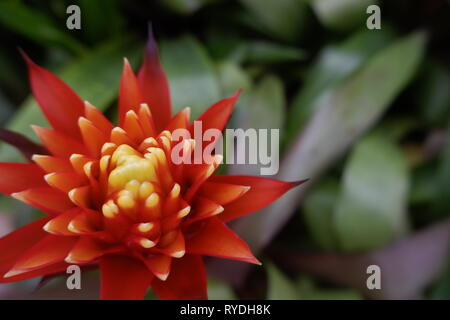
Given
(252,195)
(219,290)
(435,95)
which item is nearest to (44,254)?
(252,195)

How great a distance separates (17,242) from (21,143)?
0.63 feet

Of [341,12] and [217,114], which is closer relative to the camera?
[217,114]

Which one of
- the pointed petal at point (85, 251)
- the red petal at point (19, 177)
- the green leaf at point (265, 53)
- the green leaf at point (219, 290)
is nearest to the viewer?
the pointed petal at point (85, 251)

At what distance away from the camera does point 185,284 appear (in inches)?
33.3

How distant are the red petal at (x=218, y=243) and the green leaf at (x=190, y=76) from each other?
1.57 feet

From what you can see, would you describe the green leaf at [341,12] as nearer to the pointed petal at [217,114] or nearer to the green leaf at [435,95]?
the green leaf at [435,95]

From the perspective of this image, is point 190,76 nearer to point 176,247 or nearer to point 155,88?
point 155,88

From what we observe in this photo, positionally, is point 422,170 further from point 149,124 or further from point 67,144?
point 67,144

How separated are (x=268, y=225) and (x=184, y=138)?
0.46 meters

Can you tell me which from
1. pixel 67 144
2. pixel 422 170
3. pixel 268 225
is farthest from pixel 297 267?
pixel 67 144

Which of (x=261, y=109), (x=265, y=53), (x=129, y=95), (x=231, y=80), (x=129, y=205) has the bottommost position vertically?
(x=129, y=205)

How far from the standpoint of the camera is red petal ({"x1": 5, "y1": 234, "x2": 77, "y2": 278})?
2.58 feet

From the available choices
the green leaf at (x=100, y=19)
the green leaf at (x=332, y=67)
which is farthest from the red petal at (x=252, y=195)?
the green leaf at (x=100, y=19)

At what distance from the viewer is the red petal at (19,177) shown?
87 centimetres
